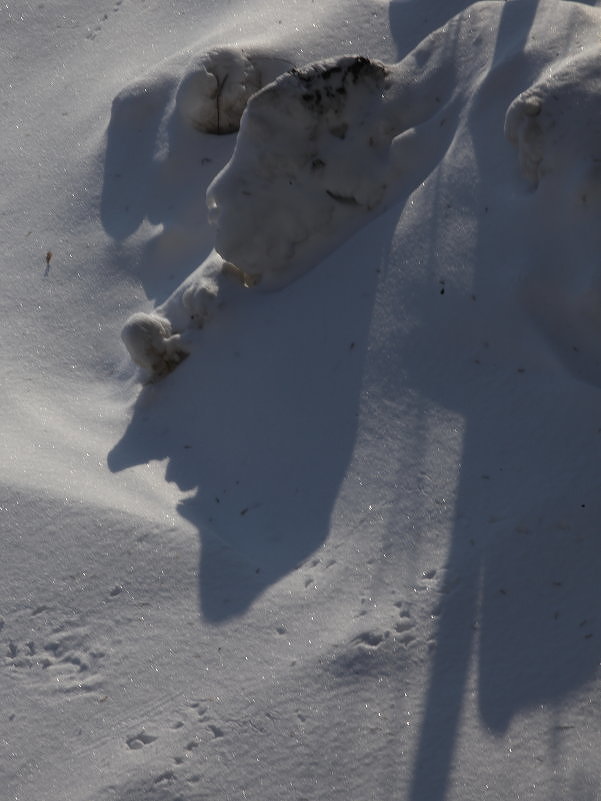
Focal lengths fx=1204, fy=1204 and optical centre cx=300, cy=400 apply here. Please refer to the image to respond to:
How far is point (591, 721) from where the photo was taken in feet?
7.75

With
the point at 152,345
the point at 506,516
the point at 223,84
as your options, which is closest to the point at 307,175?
the point at 152,345

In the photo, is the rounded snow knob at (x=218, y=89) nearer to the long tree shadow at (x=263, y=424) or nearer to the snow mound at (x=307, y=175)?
the snow mound at (x=307, y=175)

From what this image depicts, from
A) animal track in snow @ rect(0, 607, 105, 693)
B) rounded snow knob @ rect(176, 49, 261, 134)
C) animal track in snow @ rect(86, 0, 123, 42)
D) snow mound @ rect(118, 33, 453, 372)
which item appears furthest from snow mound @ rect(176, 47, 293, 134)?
animal track in snow @ rect(0, 607, 105, 693)

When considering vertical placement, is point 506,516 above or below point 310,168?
below

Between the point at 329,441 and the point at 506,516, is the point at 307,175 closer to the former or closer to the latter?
the point at 329,441

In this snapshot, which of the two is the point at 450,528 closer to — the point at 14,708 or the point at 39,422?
the point at 14,708

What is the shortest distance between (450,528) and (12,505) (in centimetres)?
113

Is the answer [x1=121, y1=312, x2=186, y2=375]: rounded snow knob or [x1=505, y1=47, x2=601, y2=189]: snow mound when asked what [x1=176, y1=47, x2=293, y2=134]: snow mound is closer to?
[x1=121, y1=312, x2=186, y2=375]: rounded snow knob

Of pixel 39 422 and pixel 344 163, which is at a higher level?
pixel 344 163

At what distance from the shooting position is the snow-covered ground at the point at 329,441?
246 centimetres

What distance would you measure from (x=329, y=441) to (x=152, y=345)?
26.3 inches

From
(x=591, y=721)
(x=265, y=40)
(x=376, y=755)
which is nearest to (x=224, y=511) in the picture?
(x=376, y=755)

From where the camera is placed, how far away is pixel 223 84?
12.8ft

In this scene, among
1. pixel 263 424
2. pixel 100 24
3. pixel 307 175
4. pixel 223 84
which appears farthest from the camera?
pixel 100 24
